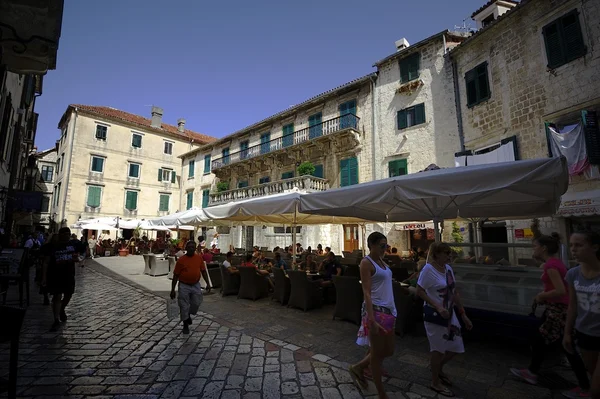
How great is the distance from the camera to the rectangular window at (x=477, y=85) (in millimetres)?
11586

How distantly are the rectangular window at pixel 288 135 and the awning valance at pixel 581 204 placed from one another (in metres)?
14.1

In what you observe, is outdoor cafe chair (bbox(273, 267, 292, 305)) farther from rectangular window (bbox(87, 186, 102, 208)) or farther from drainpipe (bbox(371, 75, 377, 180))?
rectangular window (bbox(87, 186, 102, 208))

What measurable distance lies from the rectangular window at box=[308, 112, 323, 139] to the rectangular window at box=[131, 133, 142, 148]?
20195mm

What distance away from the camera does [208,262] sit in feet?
27.0

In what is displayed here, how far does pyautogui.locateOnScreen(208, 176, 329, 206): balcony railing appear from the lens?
16.5 m

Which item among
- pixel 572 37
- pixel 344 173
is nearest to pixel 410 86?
pixel 344 173

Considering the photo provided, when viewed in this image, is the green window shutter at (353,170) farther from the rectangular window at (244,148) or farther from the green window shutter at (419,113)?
the rectangular window at (244,148)

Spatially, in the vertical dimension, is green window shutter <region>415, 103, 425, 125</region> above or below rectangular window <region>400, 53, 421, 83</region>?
below

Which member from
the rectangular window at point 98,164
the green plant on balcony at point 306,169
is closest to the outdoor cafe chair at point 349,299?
the green plant on balcony at point 306,169

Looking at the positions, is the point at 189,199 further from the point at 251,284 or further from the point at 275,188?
the point at 251,284

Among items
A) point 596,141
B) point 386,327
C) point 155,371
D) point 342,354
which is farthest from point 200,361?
point 596,141

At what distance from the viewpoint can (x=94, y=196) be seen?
85.7 ft

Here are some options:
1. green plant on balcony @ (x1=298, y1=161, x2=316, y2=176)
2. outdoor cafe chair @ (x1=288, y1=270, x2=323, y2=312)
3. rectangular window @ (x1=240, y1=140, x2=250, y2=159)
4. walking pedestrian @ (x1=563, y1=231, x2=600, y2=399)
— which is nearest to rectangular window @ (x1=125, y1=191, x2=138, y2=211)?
rectangular window @ (x1=240, y1=140, x2=250, y2=159)

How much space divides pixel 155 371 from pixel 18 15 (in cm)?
393
